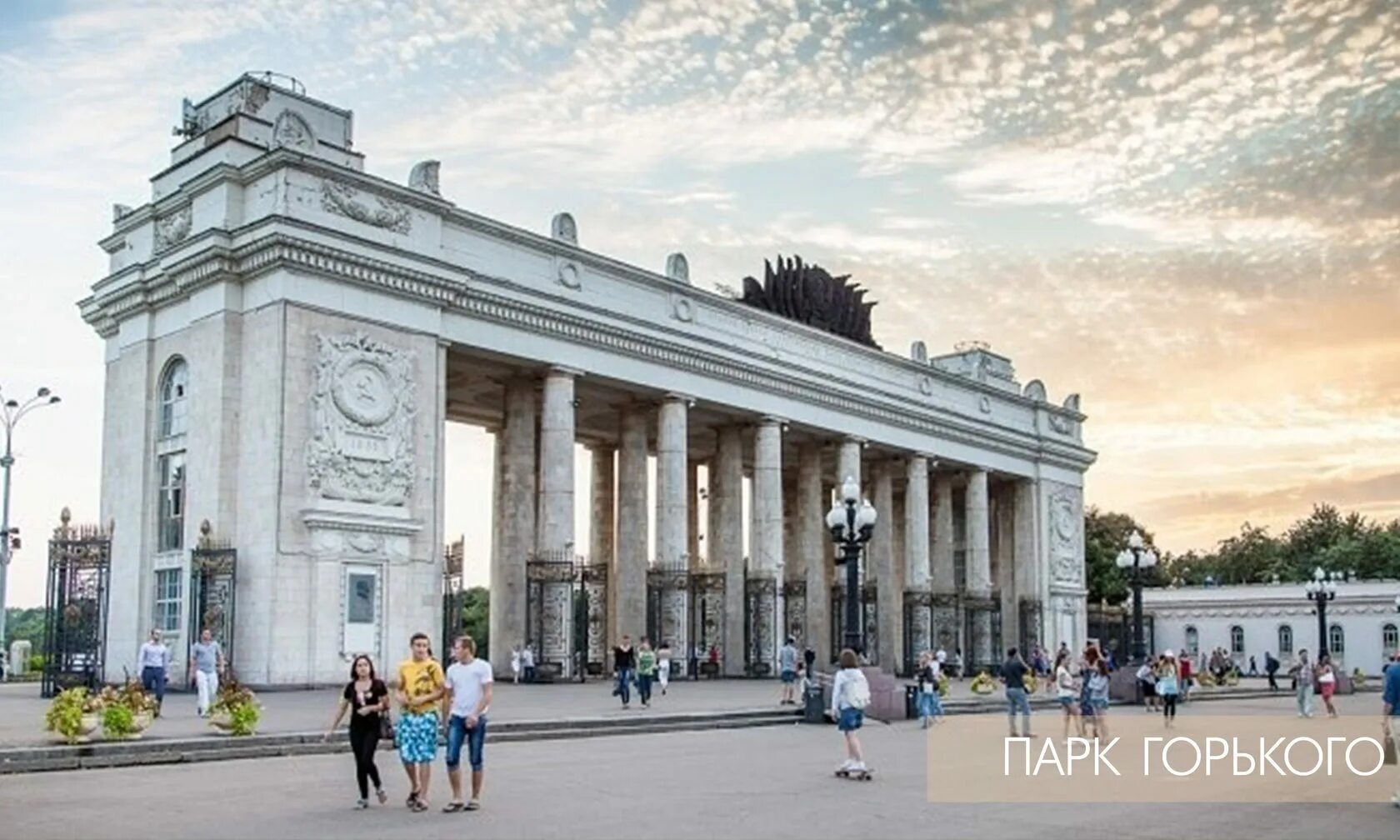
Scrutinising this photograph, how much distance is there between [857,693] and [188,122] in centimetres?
2538

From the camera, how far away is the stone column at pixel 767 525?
43.2 m

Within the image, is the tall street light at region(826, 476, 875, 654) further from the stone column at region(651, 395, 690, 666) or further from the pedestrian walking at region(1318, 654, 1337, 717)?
the stone column at region(651, 395, 690, 666)

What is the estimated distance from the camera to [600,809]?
12.8 metres

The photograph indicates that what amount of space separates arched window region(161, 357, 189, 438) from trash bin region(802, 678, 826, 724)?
15.3 meters

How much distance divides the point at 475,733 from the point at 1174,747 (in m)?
12.1

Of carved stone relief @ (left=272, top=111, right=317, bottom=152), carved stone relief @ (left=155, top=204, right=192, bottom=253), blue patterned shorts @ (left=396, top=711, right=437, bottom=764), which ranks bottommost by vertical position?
blue patterned shorts @ (left=396, top=711, right=437, bottom=764)

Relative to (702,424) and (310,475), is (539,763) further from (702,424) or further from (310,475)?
(702,424)

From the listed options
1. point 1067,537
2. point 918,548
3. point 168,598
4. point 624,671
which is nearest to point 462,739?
point 624,671

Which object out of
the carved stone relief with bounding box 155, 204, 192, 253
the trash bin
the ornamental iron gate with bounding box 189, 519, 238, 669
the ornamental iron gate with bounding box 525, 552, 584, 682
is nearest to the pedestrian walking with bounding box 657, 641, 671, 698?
the ornamental iron gate with bounding box 525, 552, 584, 682

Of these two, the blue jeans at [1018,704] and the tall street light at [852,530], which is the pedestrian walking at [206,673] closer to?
the tall street light at [852,530]

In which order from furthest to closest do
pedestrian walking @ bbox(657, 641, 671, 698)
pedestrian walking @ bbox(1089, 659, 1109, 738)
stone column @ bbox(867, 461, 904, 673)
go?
stone column @ bbox(867, 461, 904, 673), pedestrian walking @ bbox(657, 641, 671, 698), pedestrian walking @ bbox(1089, 659, 1109, 738)

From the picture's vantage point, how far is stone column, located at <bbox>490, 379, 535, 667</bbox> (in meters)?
38.0

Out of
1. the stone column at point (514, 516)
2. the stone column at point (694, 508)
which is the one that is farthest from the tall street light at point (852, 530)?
the stone column at point (694, 508)

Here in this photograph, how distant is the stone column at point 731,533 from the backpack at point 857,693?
26382mm
